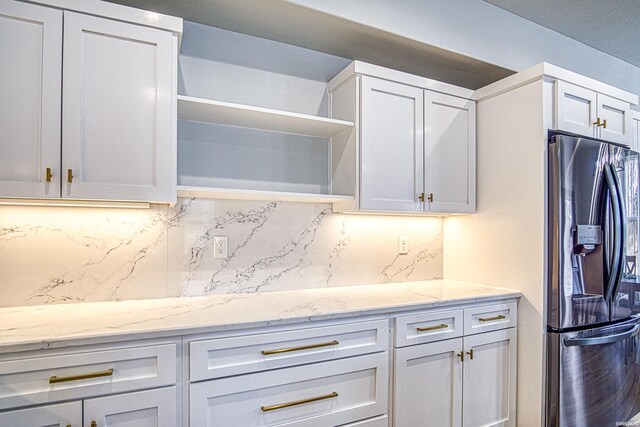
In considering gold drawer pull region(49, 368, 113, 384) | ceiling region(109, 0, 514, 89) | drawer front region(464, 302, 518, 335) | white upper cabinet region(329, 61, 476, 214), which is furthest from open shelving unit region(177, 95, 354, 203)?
drawer front region(464, 302, 518, 335)

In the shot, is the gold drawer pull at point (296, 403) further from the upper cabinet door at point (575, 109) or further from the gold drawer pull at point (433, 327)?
the upper cabinet door at point (575, 109)

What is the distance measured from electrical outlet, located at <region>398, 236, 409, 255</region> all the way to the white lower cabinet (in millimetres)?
628

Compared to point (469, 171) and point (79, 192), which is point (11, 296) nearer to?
point (79, 192)

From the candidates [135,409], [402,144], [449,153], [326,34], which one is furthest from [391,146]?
[135,409]

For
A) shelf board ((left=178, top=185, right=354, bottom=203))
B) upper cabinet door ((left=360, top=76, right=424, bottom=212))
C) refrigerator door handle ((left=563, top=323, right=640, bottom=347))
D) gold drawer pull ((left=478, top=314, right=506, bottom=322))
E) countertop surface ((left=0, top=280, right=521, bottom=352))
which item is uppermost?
upper cabinet door ((left=360, top=76, right=424, bottom=212))

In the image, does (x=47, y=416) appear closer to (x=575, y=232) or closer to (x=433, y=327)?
(x=433, y=327)

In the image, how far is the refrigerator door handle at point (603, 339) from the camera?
2.02 metres

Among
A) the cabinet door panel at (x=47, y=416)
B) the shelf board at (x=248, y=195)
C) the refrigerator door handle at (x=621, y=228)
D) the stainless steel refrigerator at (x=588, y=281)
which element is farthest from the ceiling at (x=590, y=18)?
the cabinet door panel at (x=47, y=416)

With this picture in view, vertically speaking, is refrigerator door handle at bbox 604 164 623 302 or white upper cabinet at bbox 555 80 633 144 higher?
white upper cabinet at bbox 555 80 633 144

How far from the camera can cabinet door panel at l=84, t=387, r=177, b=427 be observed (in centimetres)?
126

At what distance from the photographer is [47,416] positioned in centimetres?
121

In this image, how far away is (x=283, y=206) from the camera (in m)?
2.17

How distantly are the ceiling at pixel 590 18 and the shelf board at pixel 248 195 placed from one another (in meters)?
1.67

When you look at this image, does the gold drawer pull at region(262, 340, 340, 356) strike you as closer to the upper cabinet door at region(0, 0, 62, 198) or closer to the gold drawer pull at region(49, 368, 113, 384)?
the gold drawer pull at region(49, 368, 113, 384)
